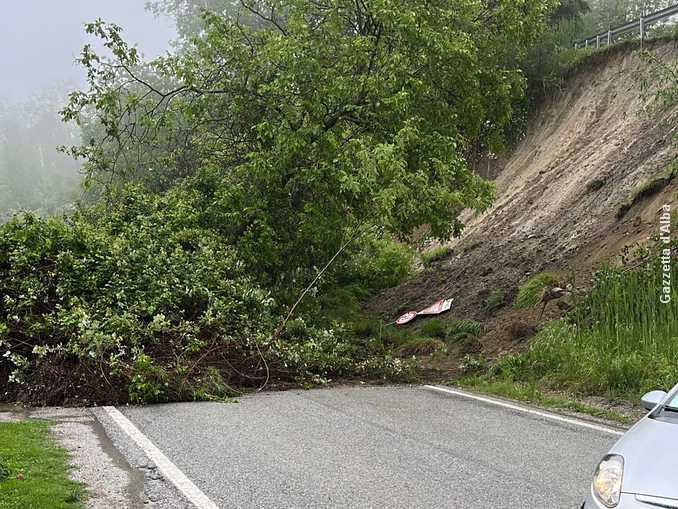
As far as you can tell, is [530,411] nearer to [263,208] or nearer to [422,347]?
[422,347]

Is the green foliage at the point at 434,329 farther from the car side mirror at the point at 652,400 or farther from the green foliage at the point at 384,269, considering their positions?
the car side mirror at the point at 652,400

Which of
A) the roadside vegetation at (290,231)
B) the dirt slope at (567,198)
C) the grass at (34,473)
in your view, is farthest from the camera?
the dirt slope at (567,198)

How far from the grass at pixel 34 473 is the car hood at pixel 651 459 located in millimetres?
3784

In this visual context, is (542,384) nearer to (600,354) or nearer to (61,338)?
(600,354)

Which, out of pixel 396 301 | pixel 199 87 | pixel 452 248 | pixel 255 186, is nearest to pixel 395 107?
pixel 255 186

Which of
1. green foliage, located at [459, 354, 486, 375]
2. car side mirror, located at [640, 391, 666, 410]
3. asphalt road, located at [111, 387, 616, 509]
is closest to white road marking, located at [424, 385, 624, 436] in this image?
asphalt road, located at [111, 387, 616, 509]

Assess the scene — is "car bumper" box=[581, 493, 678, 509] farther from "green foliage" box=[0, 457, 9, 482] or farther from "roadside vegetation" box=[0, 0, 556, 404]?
"roadside vegetation" box=[0, 0, 556, 404]

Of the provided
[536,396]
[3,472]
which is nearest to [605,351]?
[536,396]

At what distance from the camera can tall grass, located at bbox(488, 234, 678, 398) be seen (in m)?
10.3

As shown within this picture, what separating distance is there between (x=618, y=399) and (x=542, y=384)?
1.69 m

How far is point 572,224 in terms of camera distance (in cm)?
1933

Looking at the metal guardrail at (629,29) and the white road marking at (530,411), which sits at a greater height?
the metal guardrail at (629,29)

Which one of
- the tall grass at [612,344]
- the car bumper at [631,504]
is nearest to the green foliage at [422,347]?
the tall grass at [612,344]

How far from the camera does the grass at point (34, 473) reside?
557 centimetres
